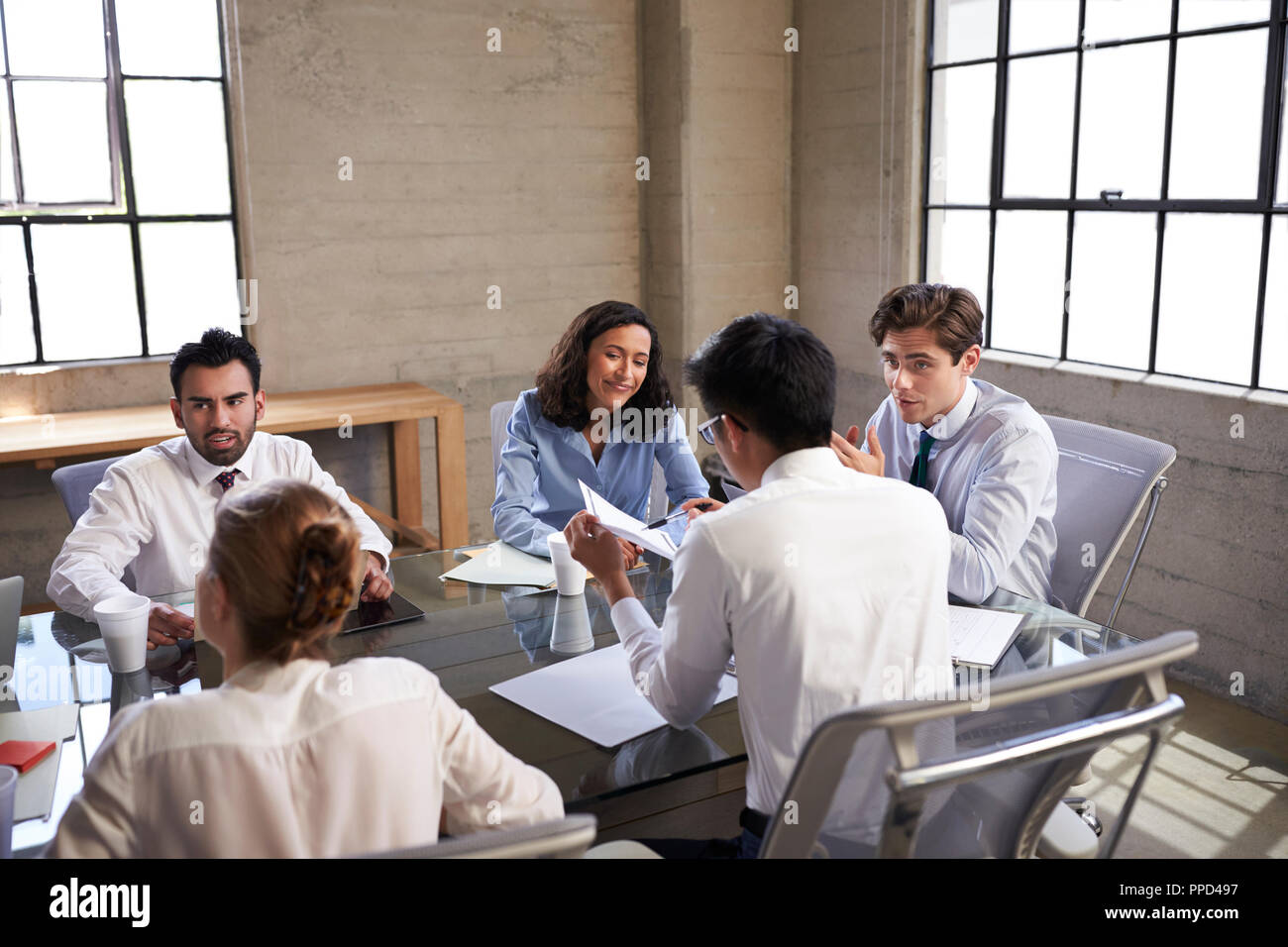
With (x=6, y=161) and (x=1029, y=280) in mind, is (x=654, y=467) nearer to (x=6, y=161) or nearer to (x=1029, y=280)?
(x=1029, y=280)

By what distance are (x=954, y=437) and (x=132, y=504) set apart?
69.5 inches

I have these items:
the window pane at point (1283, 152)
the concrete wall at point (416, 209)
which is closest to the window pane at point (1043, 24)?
the window pane at point (1283, 152)

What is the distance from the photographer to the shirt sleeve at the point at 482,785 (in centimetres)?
123

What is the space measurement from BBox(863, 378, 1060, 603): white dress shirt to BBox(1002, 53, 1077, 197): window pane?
1.67 m

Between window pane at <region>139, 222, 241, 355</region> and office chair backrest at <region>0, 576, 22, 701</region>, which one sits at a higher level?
window pane at <region>139, 222, 241, 355</region>

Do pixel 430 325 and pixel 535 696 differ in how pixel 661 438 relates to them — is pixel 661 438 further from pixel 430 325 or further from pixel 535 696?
pixel 430 325

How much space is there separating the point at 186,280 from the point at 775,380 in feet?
11.2

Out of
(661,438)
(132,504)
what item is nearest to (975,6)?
(661,438)

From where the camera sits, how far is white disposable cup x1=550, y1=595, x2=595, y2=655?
1888mm

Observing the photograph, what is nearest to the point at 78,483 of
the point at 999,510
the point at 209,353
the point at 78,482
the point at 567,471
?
the point at 78,482

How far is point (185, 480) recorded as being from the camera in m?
2.41

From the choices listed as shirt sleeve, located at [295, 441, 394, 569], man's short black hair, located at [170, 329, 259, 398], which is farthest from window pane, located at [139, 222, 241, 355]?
man's short black hair, located at [170, 329, 259, 398]

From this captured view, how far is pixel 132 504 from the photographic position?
233 cm

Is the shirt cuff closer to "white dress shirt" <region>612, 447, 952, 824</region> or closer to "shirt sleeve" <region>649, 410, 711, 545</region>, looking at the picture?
"white dress shirt" <region>612, 447, 952, 824</region>
